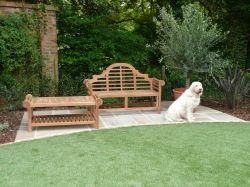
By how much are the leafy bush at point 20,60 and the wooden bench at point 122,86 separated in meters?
1.32

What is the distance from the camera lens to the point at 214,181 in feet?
13.9

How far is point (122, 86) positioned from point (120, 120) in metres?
1.64

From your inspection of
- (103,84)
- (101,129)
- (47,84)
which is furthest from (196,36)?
(47,84)

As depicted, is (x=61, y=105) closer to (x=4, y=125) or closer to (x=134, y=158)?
(x=4, y=125)

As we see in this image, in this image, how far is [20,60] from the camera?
8.66 metres

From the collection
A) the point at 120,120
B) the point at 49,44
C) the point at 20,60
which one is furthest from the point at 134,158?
the point at 49,44

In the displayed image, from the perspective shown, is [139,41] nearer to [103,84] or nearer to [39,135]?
[103,84]

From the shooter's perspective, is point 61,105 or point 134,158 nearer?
→ point 134,158

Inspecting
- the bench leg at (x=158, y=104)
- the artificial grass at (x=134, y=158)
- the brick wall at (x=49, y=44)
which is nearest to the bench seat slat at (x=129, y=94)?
the bench leg at (x=158, y=104)

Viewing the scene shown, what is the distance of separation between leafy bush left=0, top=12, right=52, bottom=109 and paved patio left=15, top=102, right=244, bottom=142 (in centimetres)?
73

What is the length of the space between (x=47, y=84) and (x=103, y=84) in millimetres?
1466

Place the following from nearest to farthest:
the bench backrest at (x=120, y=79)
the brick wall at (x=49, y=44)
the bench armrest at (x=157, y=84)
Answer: the bench armrest at (x=157, y=84)
the bench backrest at (x=120, y=79)
the brick wall at (x=49, y=44)

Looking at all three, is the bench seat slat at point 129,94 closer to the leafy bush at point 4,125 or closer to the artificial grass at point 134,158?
the artificial grass at point 134,158

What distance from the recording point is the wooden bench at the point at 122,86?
834 centimetres
